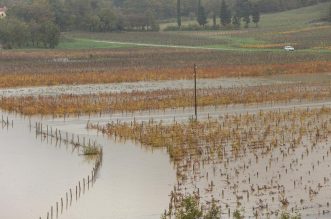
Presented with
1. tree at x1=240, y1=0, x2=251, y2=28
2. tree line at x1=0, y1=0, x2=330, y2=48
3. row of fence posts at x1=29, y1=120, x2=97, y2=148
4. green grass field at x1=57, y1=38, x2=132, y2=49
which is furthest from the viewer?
tree at x1=240, y1=0, x2=251, y2=28

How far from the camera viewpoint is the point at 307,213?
1431 cm

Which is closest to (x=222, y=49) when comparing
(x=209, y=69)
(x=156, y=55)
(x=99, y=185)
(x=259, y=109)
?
(x=156, y=55)

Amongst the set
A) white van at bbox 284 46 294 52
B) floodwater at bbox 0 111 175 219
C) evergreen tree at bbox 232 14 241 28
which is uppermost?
evergreen tree at bbox 232 14 241 28

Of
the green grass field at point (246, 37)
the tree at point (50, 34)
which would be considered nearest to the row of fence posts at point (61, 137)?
the green grass field at point (246, 37)

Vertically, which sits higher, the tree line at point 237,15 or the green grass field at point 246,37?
the tree line at point 237,15

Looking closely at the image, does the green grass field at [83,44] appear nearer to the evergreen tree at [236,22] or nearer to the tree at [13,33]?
the tree at [13,33]

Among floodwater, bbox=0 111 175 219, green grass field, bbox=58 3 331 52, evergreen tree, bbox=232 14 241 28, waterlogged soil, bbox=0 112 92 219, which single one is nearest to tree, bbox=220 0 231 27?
evergreen tree, bbox=232 14 241 28

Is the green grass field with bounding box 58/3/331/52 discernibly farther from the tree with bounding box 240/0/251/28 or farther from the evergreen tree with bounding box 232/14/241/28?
the evergreen tree with bounding box 232/14/241/28

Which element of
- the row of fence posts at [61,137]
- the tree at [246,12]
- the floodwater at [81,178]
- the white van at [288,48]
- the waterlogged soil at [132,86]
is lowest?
the floodwater at [81,178]

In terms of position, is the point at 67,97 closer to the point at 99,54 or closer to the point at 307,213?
the point at 307,213

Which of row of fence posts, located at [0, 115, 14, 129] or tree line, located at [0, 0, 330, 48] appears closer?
row of fence posts, located at [0, 115, 14, 129]

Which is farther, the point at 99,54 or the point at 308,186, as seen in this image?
the point at 99,54

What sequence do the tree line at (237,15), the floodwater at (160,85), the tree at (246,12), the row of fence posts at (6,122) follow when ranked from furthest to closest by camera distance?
the tree at (246,12) → the tree line at (237,15) → the floodwater at (160,85) → the row of fence posts at (6,122)

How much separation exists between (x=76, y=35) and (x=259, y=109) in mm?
46478
